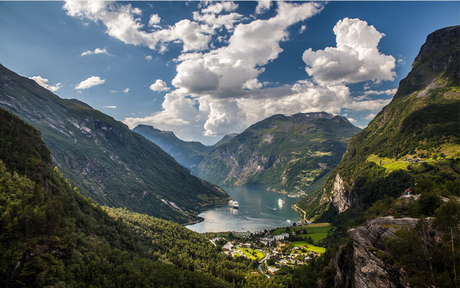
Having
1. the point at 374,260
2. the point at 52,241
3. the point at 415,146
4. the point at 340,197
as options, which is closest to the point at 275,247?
the point at 340,197

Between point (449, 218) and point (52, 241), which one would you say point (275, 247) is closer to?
point (52, 241)

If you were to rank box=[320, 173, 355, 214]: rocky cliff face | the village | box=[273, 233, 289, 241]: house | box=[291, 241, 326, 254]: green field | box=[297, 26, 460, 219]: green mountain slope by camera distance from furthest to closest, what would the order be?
box=[320, 173, 355, 214]: rocky cliff face < box=[273, 233, 289, 241]: house < box=[291, 241, 326, 254]: green field < box=[297, 26, 460, 219]: green mountain slope < the village

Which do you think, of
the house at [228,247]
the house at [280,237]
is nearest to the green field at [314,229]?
the house at [280,237]

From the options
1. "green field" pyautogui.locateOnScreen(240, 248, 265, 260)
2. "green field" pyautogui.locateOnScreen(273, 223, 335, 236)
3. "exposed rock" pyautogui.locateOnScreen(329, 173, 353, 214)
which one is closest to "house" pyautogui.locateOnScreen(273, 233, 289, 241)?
"green field" pyautogui.locateOnScreen(273, 223, 335, 236)

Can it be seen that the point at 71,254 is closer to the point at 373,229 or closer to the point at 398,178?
the point at 373,229

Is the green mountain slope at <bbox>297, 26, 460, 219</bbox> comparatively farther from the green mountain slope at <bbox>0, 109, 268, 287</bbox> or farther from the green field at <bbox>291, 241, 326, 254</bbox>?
the green mountain slope at <bbox>0, 109, 268, 287</bbox>

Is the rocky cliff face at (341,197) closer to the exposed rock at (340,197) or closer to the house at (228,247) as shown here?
the exposed rock at (340,197)

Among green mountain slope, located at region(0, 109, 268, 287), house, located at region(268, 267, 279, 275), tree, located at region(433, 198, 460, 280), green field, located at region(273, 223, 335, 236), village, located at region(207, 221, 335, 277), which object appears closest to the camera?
tree, located at region(433, 198, 460, 280)

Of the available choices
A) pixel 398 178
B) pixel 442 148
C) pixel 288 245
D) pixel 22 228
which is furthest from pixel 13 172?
pixel 442 148
